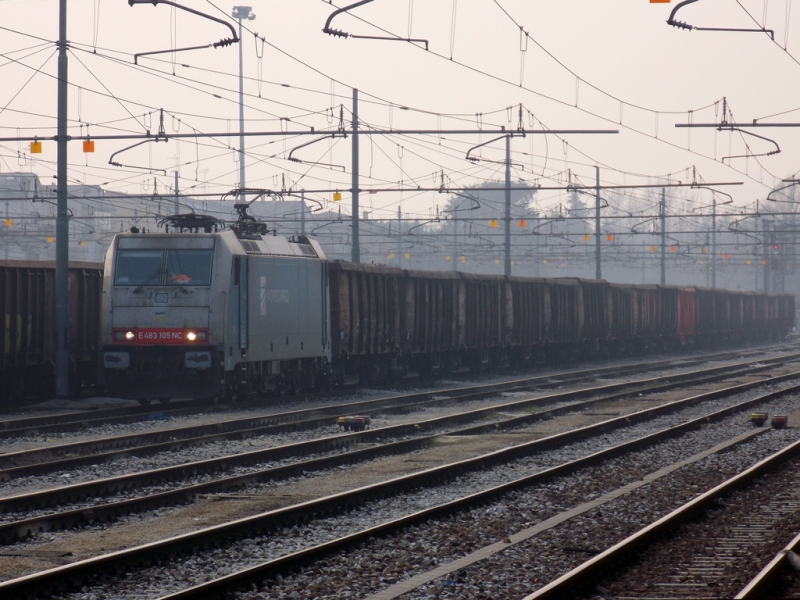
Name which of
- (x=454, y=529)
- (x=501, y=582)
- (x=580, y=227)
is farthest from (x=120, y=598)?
(x=580, y=227)

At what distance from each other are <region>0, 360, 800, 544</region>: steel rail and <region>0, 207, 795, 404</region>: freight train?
4233mm

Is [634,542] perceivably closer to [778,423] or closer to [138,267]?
[778,423]

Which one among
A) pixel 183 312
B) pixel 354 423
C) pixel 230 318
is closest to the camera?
pixel 354 423

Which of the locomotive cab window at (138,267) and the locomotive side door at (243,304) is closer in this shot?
the locomotive cab window at (138,267)

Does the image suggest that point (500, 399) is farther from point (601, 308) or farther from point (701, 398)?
point (601, 308)

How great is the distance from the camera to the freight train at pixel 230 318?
18.3 meters

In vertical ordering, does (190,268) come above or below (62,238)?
below

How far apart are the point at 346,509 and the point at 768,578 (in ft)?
13.2

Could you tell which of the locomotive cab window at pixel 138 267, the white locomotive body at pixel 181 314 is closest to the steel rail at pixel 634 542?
the white locomotive body at pixel 181 314

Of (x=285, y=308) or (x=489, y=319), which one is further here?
(x=489, y=319)

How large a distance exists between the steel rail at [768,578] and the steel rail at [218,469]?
5158 millimetres

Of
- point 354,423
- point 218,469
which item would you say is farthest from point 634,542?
point 354,423

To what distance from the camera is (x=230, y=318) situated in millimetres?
18469

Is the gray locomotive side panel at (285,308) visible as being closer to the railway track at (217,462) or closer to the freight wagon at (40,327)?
the railway track at (217,462)
